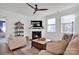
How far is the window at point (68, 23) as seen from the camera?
8.08ft

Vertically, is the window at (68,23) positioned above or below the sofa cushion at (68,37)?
above

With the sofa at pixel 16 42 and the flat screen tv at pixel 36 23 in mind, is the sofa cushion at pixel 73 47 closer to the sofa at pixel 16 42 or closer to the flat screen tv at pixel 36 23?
the flat screen tv at pixel 36 23

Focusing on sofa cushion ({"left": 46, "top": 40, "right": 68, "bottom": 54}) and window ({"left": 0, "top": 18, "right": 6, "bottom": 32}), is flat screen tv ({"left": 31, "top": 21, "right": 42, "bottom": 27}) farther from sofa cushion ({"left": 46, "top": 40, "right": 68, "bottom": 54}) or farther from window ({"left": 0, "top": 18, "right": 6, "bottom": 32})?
window ({"left": 0, "top": 18, "right": 6, "bottom": 32})

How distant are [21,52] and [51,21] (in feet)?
2.63

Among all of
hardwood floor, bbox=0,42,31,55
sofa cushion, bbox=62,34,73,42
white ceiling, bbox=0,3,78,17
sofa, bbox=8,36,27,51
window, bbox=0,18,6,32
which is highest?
white ceiling, bbox=0,3,78,17

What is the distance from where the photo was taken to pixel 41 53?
8.20 ft

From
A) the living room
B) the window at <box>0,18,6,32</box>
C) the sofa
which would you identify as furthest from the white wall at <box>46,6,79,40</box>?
the window at <box>0,18,6,32</box>

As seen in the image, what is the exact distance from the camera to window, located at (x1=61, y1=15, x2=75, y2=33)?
8.08ft

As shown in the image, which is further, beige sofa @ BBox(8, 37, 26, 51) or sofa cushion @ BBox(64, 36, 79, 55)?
beige sofa @ BBox(8, 37, 26, 51)

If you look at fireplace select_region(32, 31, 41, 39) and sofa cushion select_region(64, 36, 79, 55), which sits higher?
fireplace select_region(32, 31, 41, 39)

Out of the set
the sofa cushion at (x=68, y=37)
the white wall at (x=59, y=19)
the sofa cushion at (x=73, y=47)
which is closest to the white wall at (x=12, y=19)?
the white wall at (x=59, y=19)

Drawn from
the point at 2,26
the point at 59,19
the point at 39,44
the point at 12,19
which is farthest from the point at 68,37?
the point at 2,26
